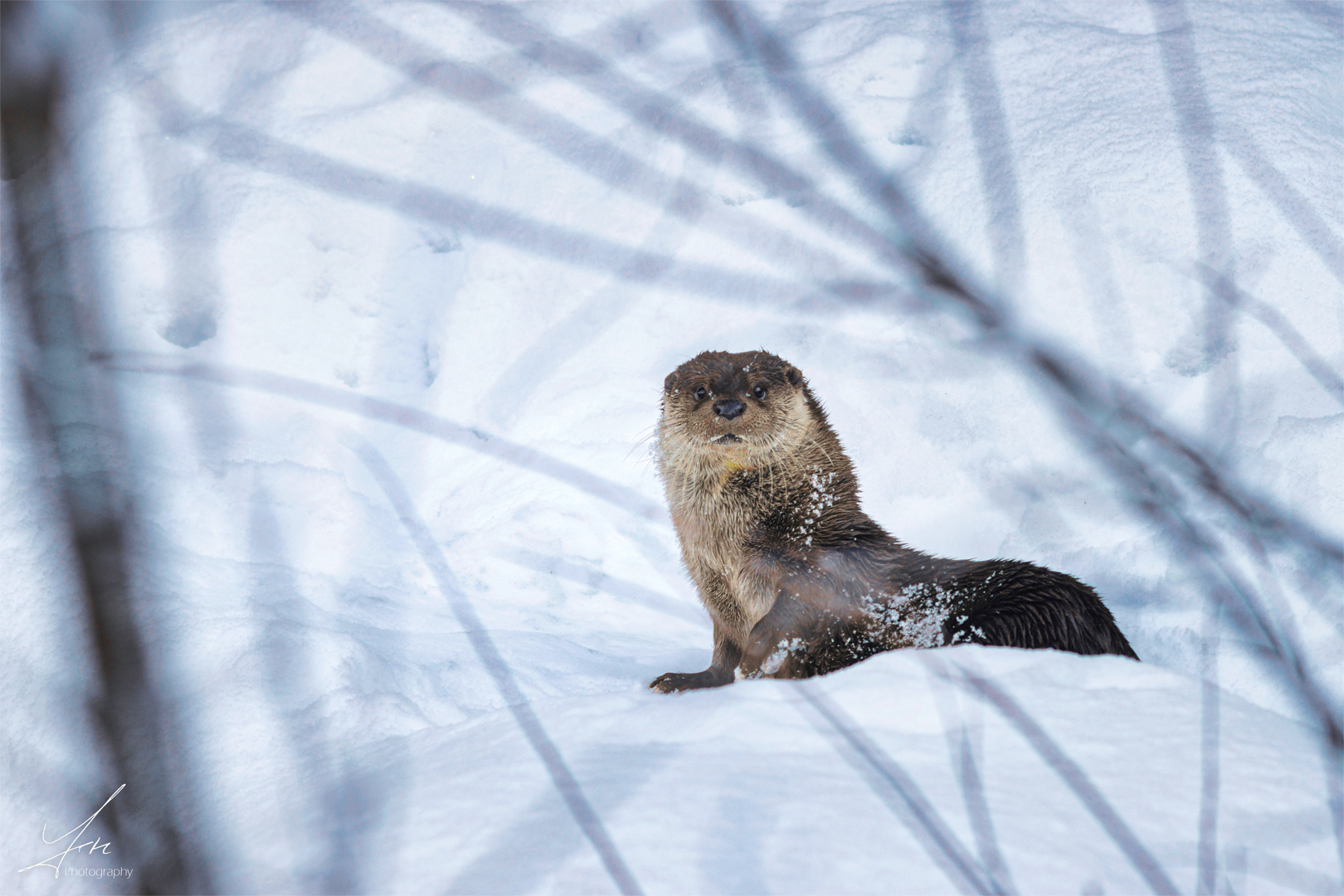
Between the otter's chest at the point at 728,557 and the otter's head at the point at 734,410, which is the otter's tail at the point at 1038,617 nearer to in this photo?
the otter's chest at the point at 728,557

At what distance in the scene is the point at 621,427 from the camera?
348cm

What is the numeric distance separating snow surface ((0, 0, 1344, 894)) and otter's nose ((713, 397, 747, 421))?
512mm

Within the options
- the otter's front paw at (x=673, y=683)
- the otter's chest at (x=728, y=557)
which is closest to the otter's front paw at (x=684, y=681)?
the otter's front paw at (x=673, y=683)

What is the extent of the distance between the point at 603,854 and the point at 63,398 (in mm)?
706

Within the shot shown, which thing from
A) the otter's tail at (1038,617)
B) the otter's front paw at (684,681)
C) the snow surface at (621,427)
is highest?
the snow surface at (621,427)

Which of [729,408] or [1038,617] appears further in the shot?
[729,408]

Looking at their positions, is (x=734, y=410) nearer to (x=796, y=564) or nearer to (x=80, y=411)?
(x=796, y=564)

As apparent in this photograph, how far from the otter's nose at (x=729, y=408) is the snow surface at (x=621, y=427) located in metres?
0.51

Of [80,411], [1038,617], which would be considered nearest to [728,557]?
[1038,617]

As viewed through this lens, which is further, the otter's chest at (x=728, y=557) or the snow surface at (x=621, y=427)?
the otter's chest at (x=728, y=557)

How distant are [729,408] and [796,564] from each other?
1.63 feet

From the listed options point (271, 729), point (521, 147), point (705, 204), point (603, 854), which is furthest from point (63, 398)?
point (521, 147)

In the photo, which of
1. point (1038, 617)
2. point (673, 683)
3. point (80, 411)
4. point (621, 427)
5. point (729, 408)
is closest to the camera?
point (80, 411)

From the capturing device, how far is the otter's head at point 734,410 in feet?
8.24
